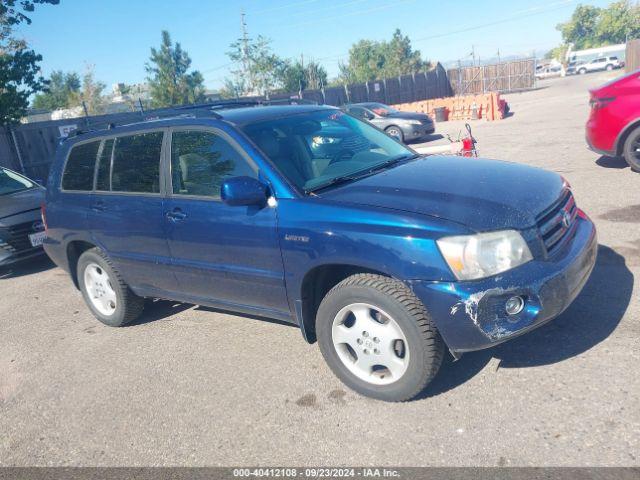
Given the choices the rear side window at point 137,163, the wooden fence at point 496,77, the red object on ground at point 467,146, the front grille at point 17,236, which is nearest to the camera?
the rear side window at point 137,163

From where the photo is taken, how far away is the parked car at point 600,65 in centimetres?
6394

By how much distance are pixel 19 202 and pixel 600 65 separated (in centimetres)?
7298

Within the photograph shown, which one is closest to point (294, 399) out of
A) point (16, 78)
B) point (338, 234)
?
point (338, 234)

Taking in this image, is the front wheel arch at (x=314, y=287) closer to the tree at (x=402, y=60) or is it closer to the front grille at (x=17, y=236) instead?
the front grille at (x=17, y=236)

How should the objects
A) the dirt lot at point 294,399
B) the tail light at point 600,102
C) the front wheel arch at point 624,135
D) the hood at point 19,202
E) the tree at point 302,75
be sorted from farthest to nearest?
the tree at point 302,75 → the tail light at point 600,102 → the front wheel arch at point 624,135 → the hood at point 19,202 → the dirt lot at point 294,399

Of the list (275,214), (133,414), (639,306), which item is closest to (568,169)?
(639,306)

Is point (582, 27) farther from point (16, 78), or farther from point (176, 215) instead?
point (176, 215)

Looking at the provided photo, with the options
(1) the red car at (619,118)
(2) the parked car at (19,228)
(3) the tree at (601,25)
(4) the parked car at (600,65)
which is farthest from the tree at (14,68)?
(3) the tree at (601,25)

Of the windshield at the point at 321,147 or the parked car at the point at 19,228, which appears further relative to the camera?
the parked car at the point at 19,228

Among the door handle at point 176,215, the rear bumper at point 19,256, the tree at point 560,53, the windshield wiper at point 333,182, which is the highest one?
the tree at point 560,53

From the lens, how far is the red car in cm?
784

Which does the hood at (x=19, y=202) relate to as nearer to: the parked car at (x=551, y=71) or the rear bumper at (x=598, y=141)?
the rear bumper at (x=598, y=141)

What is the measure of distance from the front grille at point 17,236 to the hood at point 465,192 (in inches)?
229

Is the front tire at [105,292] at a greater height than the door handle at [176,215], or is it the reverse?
the door handle at [176,215]
